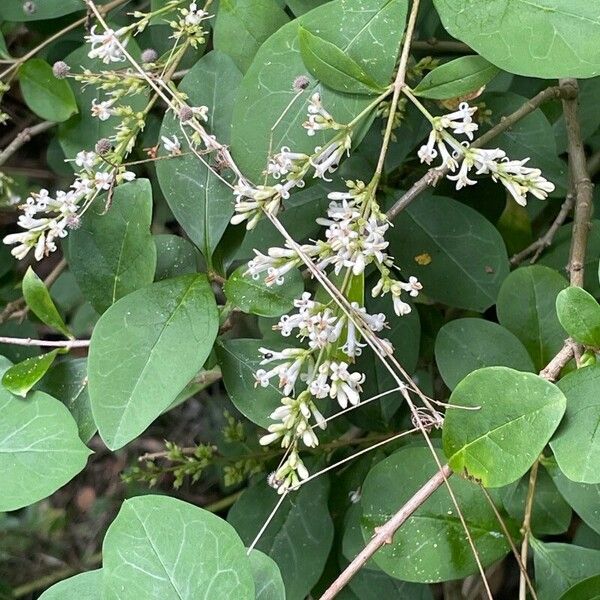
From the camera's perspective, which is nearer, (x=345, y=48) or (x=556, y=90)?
(x=345, y=48)

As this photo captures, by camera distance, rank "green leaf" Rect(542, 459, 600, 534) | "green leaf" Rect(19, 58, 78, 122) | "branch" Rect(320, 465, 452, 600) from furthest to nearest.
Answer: "green leaf" Rect(19, 58, 78, 122)
"green leaf" Rect(542, 459, 600, 534)
"branch" Rect(320, 465, 452, 600)

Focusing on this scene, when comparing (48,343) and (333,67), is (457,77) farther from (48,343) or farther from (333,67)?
(48,343)

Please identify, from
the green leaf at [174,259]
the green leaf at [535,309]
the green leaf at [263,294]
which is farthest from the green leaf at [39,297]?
the green leaf at [535,309]

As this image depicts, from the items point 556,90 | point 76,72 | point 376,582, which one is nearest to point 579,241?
point 556,90

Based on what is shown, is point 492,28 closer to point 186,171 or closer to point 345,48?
point 345,48

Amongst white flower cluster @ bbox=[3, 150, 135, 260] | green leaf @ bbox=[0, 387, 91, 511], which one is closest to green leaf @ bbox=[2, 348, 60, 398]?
green leaf @ bbox=[0, 387, 91, 511]

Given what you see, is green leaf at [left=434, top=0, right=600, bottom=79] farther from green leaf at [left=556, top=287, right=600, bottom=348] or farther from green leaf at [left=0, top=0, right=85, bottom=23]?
green leaf at [left=0, top=0, right=85, bottom=23]
